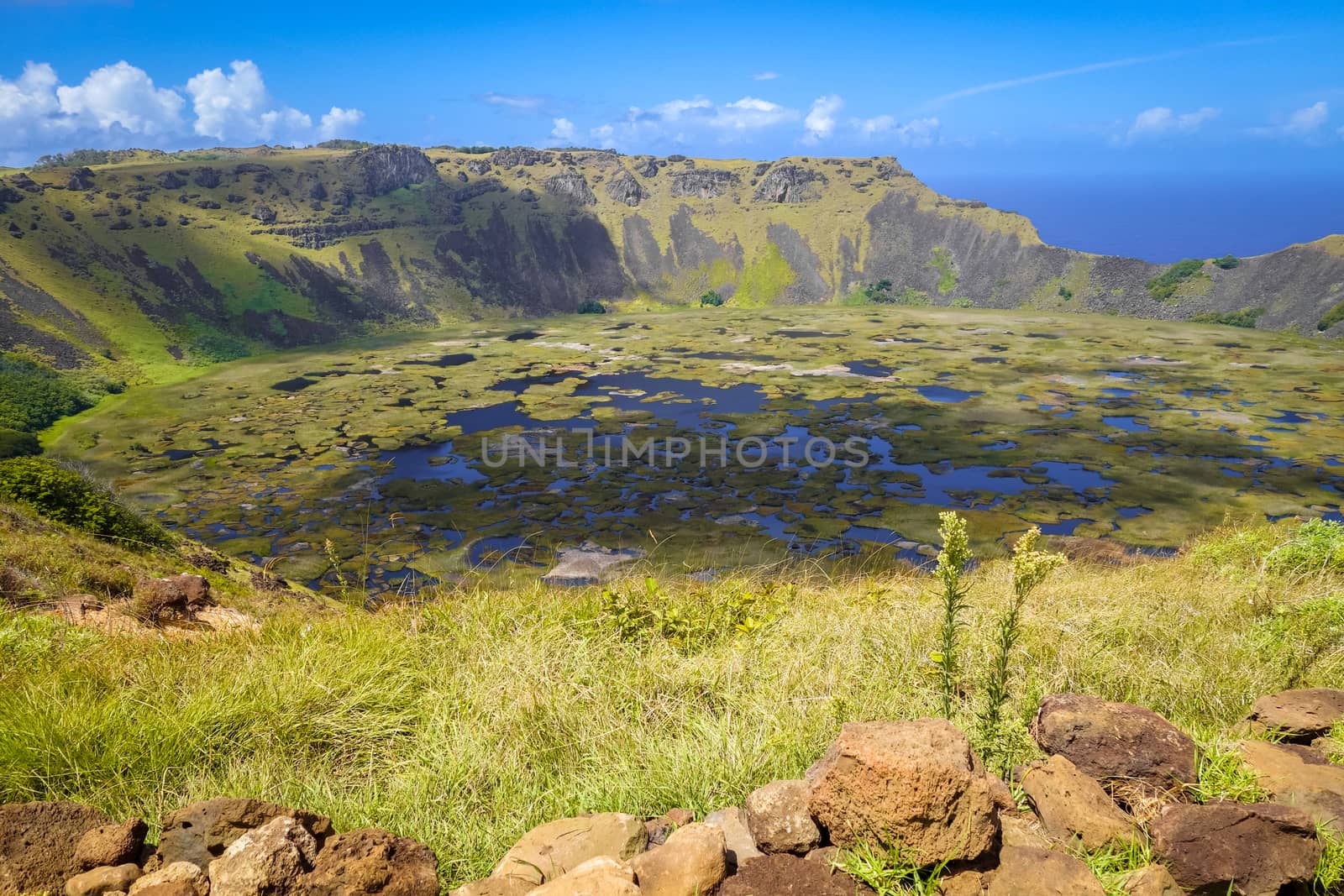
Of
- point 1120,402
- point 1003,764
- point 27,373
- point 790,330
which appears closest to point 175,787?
point 1003,764

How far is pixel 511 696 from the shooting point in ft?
16.8

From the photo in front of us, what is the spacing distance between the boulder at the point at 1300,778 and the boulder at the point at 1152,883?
0.86m

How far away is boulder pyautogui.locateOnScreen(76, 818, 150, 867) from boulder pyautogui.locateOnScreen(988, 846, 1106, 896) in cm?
378

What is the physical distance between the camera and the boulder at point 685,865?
319cm

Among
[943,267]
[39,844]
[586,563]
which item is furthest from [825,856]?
[943,267]

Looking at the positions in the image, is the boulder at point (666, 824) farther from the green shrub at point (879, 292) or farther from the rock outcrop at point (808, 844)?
the green shrub at point (879, 292)

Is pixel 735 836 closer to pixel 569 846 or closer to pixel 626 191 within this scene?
pixel 569 846

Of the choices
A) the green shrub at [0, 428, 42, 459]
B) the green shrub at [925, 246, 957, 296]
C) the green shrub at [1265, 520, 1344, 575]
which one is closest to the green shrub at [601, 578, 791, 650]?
the green shrub at [1265, 520, 1344, 575]

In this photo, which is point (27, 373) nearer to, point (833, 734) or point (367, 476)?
point (367, 476)

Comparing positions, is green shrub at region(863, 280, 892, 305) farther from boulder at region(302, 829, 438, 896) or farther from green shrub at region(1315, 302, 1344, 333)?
boulder at region(302, 829, 438, 896)

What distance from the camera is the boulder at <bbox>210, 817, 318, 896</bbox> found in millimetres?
3039

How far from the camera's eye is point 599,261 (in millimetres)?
112000

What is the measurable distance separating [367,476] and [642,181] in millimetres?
109185

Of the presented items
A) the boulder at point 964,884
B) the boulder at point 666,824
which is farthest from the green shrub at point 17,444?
the boulder at point 964,884
